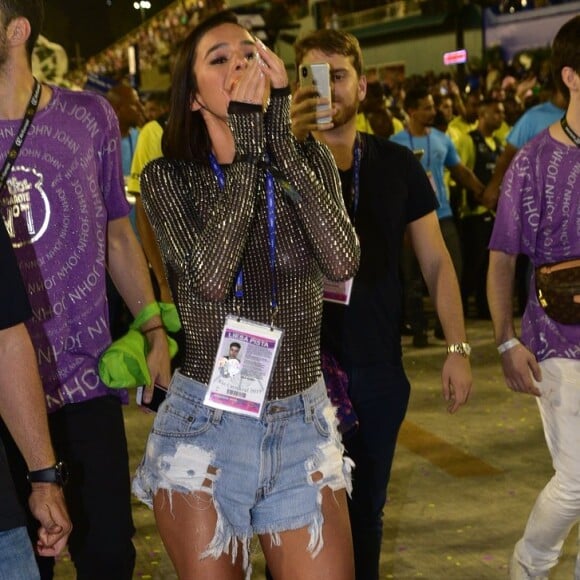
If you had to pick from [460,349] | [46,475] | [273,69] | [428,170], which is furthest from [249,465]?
[428,170]

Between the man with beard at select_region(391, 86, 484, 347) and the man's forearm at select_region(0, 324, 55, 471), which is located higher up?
the man's forearm at select_region(0, 324, 55, 471)

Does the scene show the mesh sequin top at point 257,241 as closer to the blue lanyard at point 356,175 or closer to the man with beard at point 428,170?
the blue lanyard at point 356,175

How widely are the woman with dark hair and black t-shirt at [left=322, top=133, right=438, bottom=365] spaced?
745 mm

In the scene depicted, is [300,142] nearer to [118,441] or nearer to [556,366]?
[118,441]

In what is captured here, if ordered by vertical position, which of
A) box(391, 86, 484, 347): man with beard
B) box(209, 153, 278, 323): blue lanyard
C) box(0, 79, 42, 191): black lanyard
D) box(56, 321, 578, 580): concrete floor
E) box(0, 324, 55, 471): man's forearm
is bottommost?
box(56, 321, 578, 580): concrete floor

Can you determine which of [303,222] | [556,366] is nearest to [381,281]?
[556,366]

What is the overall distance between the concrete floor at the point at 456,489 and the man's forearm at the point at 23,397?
2.35 metres

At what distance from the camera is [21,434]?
8.13 ft

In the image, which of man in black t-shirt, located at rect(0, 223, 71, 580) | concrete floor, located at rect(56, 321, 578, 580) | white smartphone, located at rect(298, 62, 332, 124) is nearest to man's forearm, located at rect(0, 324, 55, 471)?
man in black t-shirt, located at rect(0, 223, 71, 580)

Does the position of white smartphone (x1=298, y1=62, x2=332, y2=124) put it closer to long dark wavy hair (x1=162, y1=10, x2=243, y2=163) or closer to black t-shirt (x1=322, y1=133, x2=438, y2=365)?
black t-shirt (x1=322, y1=133, x2=438, y2=365)

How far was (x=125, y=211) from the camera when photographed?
11.4 feet

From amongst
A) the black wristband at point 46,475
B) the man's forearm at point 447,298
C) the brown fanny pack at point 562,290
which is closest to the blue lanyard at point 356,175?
the man's forearm at point 447,298

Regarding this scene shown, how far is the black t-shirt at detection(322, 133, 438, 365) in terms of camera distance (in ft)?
12.0

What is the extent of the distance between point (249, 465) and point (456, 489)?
3.17m
